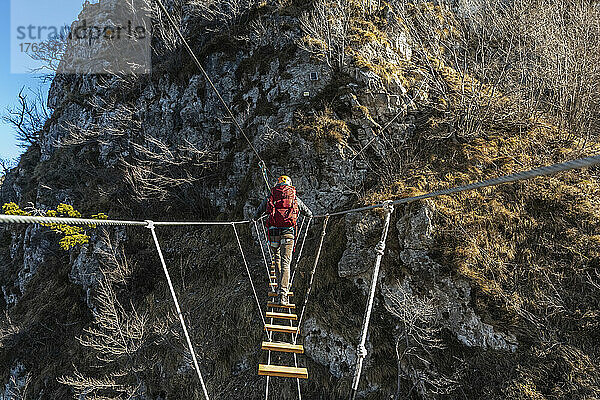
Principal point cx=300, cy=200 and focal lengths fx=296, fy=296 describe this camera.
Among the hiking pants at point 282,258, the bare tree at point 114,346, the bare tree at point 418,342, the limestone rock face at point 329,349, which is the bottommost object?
the bare tree at point 114,346

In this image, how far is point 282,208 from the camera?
4.40m

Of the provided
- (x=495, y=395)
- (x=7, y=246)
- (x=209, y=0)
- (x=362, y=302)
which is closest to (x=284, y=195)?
(x=362, y=302)

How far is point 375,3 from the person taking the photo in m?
9.20

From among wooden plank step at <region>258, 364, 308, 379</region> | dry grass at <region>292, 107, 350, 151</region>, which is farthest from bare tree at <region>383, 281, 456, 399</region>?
dry grass at <region>292, 107, 350, 151</region>

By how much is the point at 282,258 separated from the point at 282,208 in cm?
75

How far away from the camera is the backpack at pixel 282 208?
440cm

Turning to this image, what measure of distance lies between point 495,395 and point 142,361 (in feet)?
27.3

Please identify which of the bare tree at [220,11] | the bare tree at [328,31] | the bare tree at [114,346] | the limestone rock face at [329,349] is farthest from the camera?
the bare tree at [220,11]

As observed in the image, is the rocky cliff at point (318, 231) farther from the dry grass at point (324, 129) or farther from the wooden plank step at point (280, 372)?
the wooden plank step at point (280, 372)

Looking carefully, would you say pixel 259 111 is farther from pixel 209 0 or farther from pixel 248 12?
pixel 209 0

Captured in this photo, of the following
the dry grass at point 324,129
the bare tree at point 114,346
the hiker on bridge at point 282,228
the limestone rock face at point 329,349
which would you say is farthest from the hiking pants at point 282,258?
the bare tree at point 114,346

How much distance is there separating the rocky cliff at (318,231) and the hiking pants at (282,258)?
2768 millimetres

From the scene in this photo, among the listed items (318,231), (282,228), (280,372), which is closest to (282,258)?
(282,228)

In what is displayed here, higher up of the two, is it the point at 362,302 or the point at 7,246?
the point at 362,302
